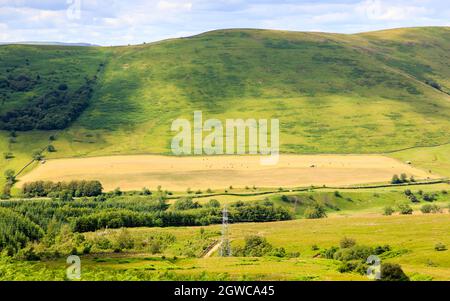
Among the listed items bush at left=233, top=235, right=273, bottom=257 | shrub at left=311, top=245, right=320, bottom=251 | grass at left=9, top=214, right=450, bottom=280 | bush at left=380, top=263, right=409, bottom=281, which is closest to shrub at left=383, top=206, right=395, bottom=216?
grass at left=9, top=214, right=450, bottom=280

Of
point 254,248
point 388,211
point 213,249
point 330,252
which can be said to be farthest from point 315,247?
point 388,211

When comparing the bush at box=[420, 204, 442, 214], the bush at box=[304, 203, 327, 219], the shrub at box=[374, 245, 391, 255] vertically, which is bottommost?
the bush at box=[304, 203, 327, 219]

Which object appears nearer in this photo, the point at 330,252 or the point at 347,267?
the point at 347,267

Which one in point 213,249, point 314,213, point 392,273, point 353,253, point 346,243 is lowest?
point 314,213

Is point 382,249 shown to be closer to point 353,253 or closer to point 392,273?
point 353,253

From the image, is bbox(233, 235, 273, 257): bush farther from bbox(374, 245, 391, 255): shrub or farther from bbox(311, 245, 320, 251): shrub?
bbox(374, 245, 391, 255): shrub

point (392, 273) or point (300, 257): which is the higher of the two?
point (392, 273)

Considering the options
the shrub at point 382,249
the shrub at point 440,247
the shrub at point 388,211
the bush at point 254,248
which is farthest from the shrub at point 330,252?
the shrub at point 388,211

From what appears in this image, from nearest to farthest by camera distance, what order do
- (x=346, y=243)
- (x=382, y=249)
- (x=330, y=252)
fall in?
(x=330, y=252), (x=382, y=249), (x=346, y=243)
